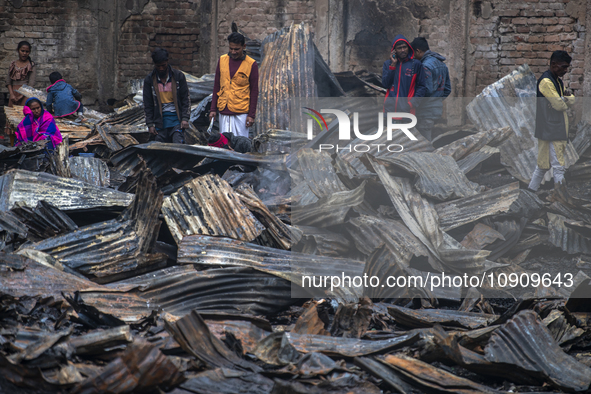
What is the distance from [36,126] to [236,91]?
2.55 metres

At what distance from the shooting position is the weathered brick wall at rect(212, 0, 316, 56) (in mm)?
8648

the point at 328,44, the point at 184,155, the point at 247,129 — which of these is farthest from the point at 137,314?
the point at 328,44

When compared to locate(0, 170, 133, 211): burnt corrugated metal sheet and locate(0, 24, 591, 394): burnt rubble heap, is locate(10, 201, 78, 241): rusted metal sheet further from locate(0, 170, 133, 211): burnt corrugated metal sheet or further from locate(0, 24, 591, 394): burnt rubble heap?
locate(0, 170, 133, 211): burnt corrugated metal sheet

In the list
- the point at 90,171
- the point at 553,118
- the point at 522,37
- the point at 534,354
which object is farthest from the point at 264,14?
the point at 534,354

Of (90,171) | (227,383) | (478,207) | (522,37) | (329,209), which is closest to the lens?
(227,383)

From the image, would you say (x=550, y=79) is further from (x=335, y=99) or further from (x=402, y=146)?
(x=335, y=99)

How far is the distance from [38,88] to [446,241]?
26.3ft

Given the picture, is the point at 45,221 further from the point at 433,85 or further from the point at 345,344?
the point at 433,85

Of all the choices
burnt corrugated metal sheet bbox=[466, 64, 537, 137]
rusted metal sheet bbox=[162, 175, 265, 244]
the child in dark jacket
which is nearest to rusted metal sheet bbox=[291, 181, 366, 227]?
rusted metal sheet bbox=[162, 175, 265, 244]

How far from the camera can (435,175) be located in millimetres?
4520

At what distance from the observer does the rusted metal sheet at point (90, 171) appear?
4824 mm

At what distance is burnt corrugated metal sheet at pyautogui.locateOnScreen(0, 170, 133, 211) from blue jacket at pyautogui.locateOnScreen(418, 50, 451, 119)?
326cm

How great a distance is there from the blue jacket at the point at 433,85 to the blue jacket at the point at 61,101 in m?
5.02

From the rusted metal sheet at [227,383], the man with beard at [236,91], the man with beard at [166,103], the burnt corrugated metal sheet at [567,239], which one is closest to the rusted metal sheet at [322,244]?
the rusted metal sheet at [227,383]
